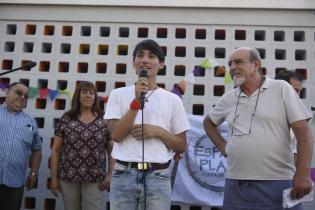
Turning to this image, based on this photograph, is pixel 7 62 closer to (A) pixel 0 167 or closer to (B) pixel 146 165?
(A) pixel 0 167

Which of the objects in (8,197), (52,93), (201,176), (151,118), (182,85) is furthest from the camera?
(52,93)

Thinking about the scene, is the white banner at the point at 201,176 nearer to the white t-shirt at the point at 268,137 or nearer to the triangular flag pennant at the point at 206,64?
the triangular flag pennant at the point at 206,64

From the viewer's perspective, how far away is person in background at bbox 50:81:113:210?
308cm

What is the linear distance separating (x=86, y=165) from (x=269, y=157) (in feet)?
5.22

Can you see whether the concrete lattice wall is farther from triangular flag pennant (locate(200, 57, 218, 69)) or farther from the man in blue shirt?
the man in blue shirt

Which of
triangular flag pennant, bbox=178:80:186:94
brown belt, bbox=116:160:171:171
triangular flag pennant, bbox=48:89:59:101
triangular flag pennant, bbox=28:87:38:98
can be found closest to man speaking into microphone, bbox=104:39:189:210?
brown belt, bbox=116:160:171:171

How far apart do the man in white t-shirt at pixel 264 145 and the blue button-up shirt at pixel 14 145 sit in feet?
6.45

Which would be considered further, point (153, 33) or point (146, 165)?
point (153, 33)

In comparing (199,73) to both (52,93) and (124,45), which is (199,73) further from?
(52,93)

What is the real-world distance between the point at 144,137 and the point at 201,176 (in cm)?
186

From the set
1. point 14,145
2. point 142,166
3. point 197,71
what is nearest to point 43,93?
point 14,145

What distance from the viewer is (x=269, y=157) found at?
2.04 metres

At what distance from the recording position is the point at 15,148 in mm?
3318

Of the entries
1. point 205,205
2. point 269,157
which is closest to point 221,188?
point 205,205
